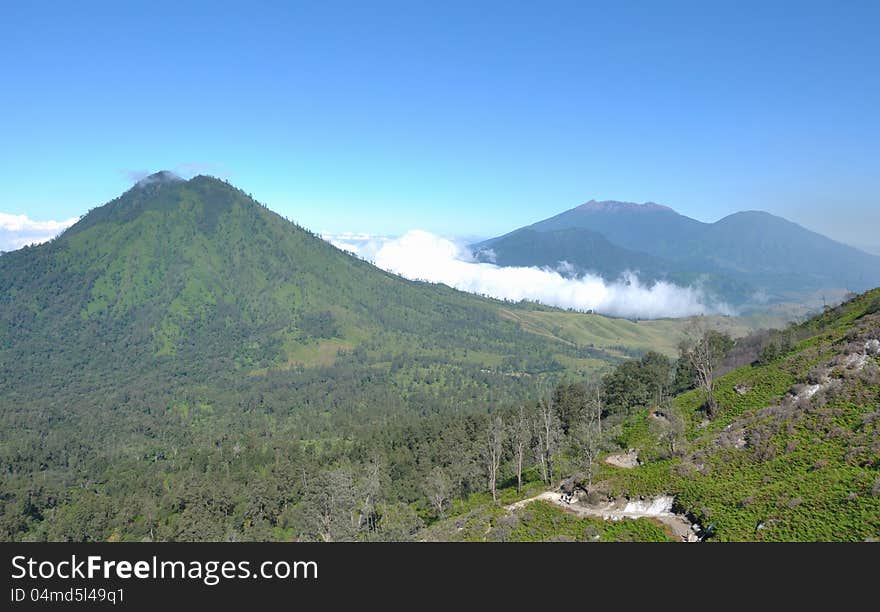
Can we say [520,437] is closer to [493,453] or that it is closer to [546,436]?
[546,436]

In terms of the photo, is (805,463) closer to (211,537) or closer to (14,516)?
(211,537)

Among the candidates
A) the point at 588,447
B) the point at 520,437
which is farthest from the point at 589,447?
the point at 520,437

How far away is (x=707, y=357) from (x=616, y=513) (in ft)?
111

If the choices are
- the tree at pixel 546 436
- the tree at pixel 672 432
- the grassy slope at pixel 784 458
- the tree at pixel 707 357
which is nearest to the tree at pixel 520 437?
the tree at pixel 546 436

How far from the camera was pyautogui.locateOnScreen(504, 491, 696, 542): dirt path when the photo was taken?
139 ft

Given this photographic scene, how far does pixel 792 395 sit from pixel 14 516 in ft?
506

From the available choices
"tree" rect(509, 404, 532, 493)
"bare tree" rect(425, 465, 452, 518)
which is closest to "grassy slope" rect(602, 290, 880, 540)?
"tree" rect(509, 404, 532, 493)

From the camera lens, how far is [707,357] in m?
70.0

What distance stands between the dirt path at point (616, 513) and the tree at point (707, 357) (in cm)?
2537

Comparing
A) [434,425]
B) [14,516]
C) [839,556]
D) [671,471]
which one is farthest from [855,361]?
[14,516]

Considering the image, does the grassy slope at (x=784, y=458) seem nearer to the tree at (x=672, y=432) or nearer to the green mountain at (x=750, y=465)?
the green mountain at (x=750, y=465)

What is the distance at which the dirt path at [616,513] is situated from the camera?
4247 centimetres

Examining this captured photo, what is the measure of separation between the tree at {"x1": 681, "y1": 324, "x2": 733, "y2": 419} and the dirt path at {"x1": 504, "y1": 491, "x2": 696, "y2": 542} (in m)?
25.4

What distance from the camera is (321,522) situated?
6588 centimetres
